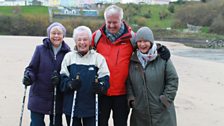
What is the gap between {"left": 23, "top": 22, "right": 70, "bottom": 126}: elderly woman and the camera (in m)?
4.42

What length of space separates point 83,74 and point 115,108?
616mm

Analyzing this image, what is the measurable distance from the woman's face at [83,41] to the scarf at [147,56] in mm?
584

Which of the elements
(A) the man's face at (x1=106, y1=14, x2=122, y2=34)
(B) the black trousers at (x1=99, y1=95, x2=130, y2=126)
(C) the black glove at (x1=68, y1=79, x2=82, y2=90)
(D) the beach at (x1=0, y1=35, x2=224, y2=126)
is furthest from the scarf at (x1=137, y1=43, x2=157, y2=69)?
(D) the beach at (x1=0, y1=35, x2=224, y2=126)

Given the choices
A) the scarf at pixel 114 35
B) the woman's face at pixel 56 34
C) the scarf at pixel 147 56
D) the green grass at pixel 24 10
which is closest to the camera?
the scarf at pixel 147 56

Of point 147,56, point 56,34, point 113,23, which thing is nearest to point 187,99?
point 147,56

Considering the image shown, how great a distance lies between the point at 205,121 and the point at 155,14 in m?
71.6

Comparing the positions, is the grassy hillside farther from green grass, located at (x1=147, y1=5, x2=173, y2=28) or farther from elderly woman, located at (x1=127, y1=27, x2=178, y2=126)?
elderly woman, located at (x1=127, y1=27, x2=178, y2=126)

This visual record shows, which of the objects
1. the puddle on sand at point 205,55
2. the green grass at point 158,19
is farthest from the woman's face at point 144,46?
the green grass at point 158,19

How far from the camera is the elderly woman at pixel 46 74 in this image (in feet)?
14.5

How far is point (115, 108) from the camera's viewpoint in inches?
177

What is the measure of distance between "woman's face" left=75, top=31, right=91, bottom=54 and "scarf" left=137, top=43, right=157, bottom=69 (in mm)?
584

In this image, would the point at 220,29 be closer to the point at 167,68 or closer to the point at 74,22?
the point at 74,22

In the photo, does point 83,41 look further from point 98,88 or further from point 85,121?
point 85,121

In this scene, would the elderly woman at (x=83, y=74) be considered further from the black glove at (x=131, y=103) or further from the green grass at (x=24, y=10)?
the green grass at (x=24, y=10)
